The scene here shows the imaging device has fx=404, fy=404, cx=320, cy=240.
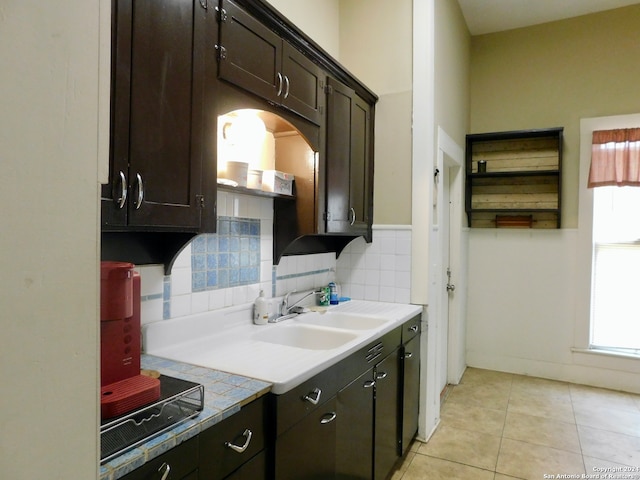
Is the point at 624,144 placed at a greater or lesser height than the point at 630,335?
greater

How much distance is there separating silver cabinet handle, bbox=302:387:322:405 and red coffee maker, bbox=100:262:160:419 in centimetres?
54

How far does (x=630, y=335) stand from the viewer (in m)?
3.65

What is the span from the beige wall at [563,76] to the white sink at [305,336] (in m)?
2.91

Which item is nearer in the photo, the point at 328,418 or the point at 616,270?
the point at 328,418

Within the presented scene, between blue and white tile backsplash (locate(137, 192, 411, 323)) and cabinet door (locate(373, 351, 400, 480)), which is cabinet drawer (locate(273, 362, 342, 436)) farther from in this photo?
blue and white tile backsplash (locate(137, 192, 411, 323))

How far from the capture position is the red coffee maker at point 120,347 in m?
1.00

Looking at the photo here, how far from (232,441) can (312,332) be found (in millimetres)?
1029

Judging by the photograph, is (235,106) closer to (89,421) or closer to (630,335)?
(89,421)

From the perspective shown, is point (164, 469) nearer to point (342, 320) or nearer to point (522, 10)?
point (342, 320)

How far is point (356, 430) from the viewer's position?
185 centimetres

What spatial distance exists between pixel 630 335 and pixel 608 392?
552mm

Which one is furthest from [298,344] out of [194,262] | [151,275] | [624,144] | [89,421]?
[624,144]

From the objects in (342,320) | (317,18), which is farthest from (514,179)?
(342,320)

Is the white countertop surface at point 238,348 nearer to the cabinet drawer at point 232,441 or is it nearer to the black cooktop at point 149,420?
the cabinet drawer at point 232,441
